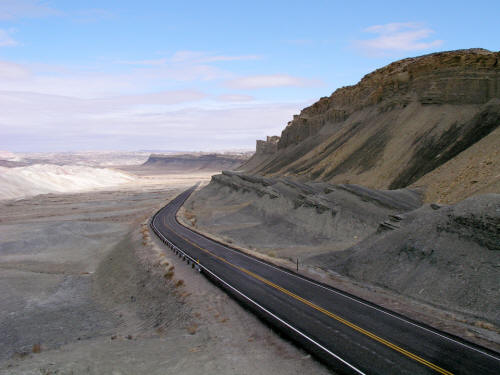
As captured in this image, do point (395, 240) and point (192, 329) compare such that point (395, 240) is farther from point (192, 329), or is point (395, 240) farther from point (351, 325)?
point (192, 329)

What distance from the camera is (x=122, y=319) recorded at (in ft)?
62.4

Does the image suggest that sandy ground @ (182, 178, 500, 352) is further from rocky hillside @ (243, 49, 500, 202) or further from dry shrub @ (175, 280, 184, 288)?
rocky hillside @ (243, 49, 500, 202)

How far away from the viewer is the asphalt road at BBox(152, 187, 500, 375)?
10664 mm

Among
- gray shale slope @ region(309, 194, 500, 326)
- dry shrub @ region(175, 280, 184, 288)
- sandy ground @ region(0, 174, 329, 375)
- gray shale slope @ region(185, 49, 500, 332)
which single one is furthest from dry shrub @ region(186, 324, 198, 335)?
gray shale slope @ region(309, 194, 500, 326)

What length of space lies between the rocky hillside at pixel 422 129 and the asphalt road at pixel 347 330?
1743cm

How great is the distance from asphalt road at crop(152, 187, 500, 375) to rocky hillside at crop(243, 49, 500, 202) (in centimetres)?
1743

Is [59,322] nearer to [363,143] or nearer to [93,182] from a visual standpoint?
[363,143]

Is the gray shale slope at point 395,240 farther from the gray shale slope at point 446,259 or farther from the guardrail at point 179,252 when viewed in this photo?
the guardrail at point 179,252

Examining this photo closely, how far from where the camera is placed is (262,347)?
12461 mm

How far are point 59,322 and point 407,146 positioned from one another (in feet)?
159

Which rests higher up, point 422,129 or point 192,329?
point 422,129

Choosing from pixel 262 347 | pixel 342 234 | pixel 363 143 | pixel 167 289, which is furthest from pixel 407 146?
pixel 262 347

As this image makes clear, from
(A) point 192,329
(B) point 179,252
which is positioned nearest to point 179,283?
(A) point 192,329

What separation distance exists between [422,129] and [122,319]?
49080 mm
